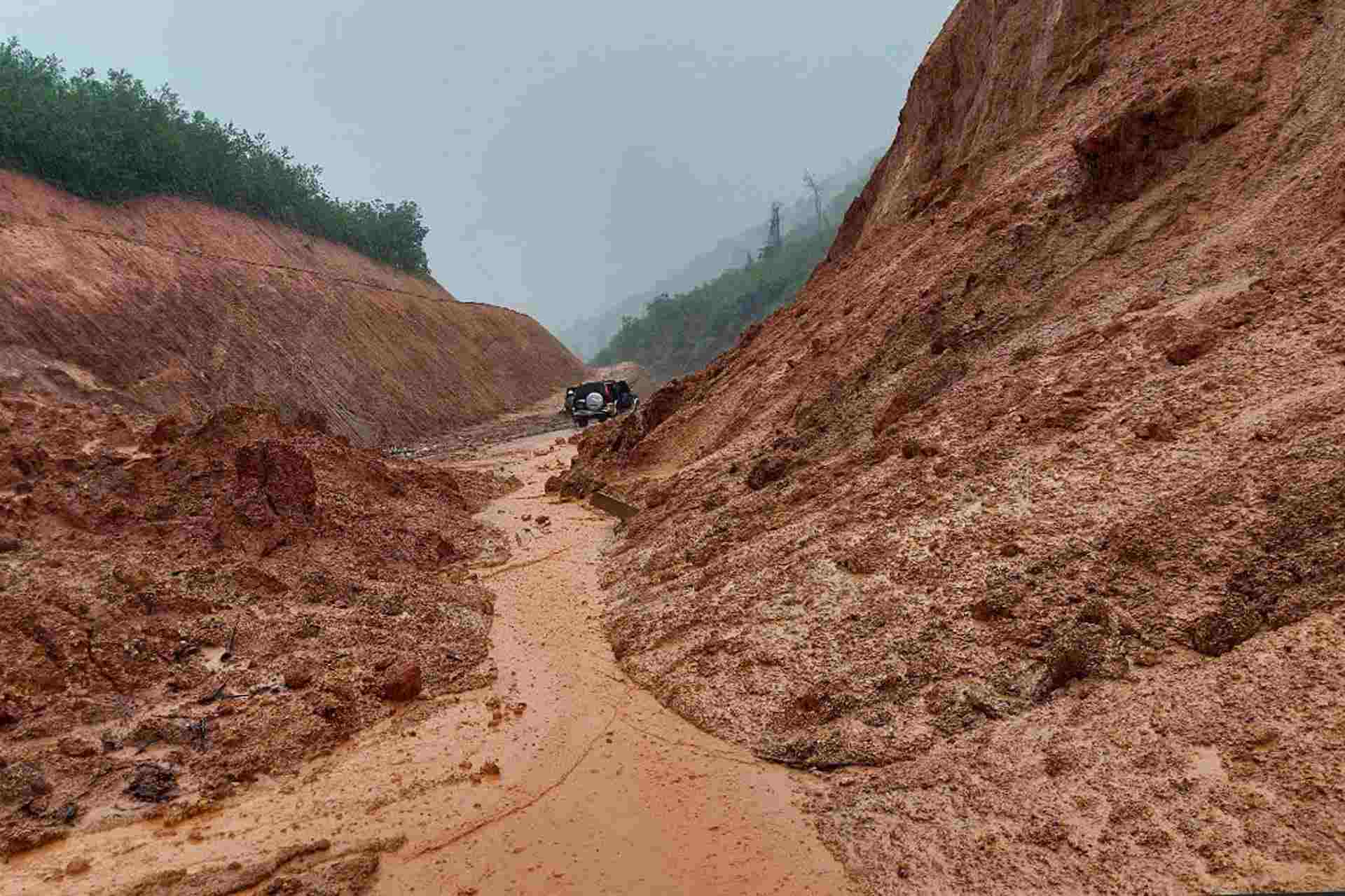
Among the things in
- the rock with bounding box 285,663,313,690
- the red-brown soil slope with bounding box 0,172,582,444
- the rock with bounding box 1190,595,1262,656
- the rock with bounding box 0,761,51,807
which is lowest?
the rock with bounding box 1190,595,1262,656

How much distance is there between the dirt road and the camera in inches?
184

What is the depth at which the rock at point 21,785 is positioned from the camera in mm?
5328

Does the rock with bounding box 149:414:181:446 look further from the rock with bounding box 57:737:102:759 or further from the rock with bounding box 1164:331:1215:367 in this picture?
the rock with bounding box 1164:331:1215:367

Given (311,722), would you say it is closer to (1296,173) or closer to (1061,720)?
(1061,720)

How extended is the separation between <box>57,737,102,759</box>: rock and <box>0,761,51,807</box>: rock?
239mm

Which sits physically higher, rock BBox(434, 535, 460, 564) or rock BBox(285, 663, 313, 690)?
rock BBox(434, 535, 460, 564)

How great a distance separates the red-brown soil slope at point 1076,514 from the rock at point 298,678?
3.01 m

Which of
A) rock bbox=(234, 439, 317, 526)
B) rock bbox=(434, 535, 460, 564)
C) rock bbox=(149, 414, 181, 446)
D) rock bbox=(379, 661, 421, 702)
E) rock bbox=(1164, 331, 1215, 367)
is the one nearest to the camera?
rock bbox=(379, 661, 421, 702)

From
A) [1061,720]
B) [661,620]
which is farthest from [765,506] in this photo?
[1061,720]

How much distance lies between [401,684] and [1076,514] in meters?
6.22

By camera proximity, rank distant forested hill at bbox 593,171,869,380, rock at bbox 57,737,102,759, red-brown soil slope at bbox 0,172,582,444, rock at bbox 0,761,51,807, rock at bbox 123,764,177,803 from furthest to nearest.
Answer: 1. distant forested hill at bbox 593,171,869,380
2. red-brown soil slope at bbox 0,172,582,444
3. rock at bbox 57,737,102,759
4. rock at bbox 123,764,177,803
5. rock at bbox 0,761,51,807

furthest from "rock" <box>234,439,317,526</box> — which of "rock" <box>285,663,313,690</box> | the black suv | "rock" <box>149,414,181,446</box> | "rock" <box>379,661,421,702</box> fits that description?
the black suv

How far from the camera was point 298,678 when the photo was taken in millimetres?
7035

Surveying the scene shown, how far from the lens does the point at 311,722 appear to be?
251 inches
